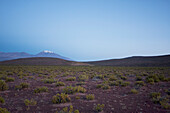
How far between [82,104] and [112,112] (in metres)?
1.53

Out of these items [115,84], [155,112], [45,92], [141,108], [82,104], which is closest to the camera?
[155,112]

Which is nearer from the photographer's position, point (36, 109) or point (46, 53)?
point (36, 109)

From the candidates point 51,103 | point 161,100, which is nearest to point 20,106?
point 51,103

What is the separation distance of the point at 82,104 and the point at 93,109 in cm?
80

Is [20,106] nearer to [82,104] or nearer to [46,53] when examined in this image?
[82,104]

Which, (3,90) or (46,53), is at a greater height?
(46,53)

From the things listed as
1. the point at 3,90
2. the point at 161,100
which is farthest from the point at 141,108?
the point at 3,90

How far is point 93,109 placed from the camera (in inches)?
A: 195

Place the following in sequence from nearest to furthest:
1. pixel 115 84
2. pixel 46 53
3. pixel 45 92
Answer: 1. pixel 45 92
2. pixel 115 84
3. pixel 46 53

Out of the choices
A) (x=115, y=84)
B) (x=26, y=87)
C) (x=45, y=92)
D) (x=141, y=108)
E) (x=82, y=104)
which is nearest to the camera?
(x=141, y=108)

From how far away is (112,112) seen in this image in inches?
187

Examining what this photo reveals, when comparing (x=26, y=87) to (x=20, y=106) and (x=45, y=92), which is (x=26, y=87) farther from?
(x=20, y=106)

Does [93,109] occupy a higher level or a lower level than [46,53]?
lower

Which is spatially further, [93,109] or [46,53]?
[46,53]
